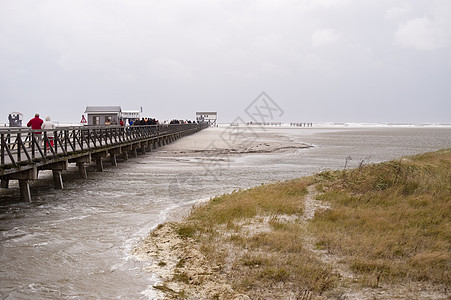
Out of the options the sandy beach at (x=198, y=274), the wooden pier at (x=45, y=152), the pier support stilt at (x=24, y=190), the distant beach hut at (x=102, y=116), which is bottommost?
the sandy beach at (x=198, y=274)

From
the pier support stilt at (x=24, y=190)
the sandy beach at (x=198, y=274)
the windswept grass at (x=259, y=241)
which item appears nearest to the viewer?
the sandy beach at (x=198, y=274)

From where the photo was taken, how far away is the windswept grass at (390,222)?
6.55 meters

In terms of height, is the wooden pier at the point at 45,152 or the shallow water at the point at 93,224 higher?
the wooden pier at the point at 45,152

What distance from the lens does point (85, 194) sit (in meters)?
14.6

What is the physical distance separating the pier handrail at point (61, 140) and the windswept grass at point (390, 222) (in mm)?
8764

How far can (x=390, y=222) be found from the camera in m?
8.85

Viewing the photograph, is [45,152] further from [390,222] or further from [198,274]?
[390,222]

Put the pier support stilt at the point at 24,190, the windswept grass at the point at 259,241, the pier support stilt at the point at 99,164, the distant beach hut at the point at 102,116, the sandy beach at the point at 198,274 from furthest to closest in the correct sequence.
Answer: the distant beach hut at the point at 102,116, the pier support stilt at the point at 99,164, the pier support stilt at the point at 24,190, the windswept grass at the point at 259,241, the sandy beach at the point at 198,274

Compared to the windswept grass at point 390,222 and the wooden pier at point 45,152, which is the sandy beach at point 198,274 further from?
the wooden pier at point 45,152

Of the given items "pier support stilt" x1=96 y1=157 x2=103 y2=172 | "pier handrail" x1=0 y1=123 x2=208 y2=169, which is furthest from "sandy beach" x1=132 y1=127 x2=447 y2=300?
"pier support stilt" x1=96 y1=157 x2=103 y2=172

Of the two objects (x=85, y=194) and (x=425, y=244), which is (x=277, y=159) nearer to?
(x=85, y=194)

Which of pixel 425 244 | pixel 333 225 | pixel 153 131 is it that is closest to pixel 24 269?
pixel 333 225

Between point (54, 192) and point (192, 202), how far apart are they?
5.52 m

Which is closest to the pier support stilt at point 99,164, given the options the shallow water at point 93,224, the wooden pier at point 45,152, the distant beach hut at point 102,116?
the wooden pier at point 45,152
